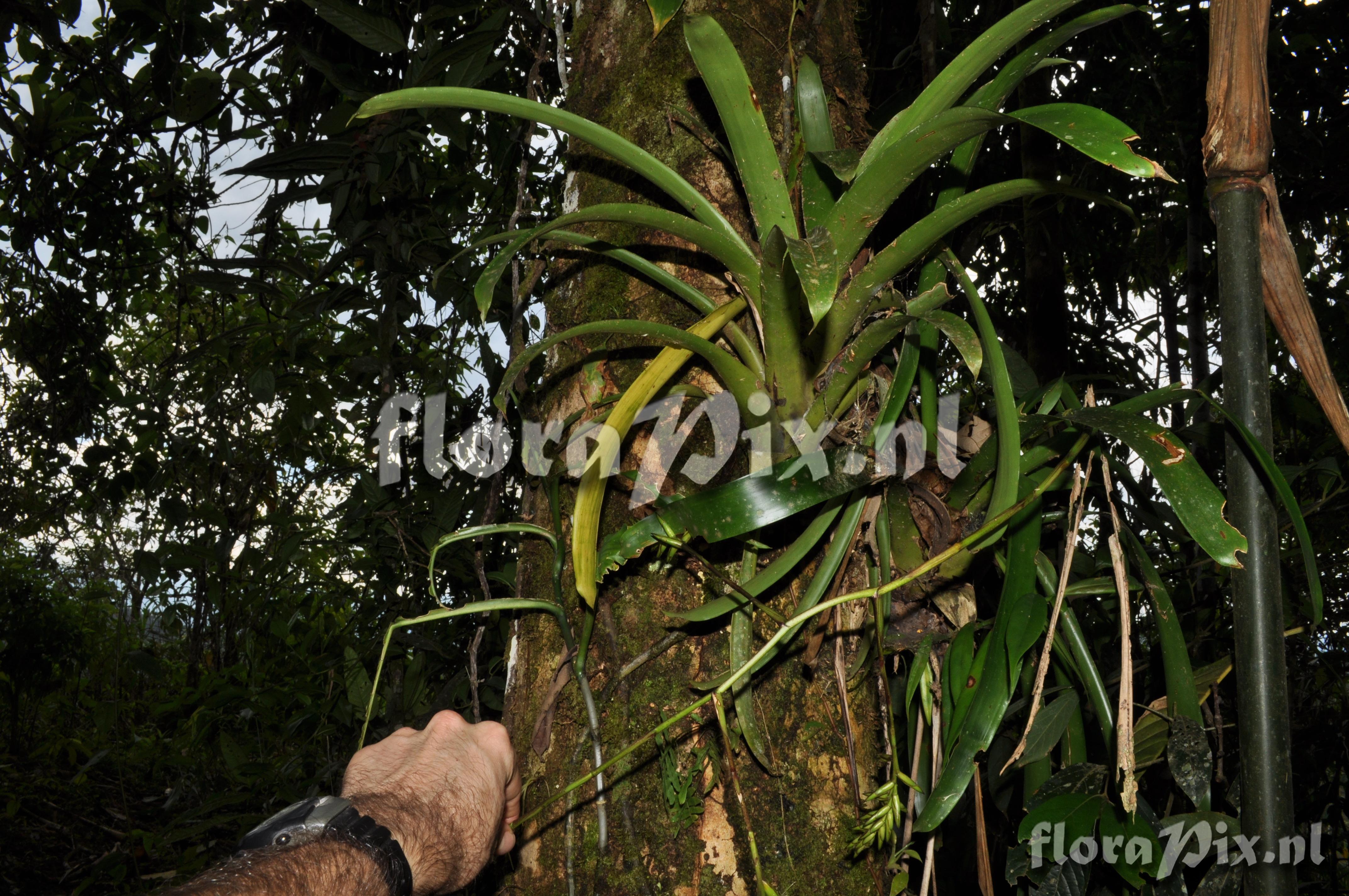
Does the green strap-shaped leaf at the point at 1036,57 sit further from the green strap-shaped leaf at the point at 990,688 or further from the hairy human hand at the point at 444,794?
the hairy human hand at the point at 444,794

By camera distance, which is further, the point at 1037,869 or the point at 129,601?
the point at 129,601

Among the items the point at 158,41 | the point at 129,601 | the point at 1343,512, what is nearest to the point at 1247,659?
the point at 1343,512

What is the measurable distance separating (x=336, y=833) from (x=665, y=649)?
12.1 inches

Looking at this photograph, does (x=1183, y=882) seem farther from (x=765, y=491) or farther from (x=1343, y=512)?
(x=1343, y=512)

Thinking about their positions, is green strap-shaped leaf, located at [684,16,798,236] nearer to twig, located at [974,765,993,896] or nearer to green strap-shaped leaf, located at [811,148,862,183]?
green strap-shaped leaf, located at [811,148,862,183]

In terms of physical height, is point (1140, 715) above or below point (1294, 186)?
below

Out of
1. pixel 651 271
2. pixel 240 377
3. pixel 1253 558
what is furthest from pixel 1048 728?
pixel 240 377

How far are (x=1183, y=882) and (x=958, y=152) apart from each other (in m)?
0.68

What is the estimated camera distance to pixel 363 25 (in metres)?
1.38

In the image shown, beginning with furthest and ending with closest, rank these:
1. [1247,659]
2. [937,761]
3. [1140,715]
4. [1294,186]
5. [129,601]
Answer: [129,601]
[1294,186]
[1140,715]
[937,761]
[1247,659]

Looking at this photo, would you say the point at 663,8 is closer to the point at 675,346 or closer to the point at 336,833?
the point at 675,346

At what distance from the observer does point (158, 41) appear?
1.84m

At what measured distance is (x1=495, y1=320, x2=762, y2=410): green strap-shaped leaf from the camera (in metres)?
0.76

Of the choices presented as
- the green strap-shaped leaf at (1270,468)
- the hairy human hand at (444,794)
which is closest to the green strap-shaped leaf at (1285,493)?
the green strap-shaped leaf at (1270,468)
